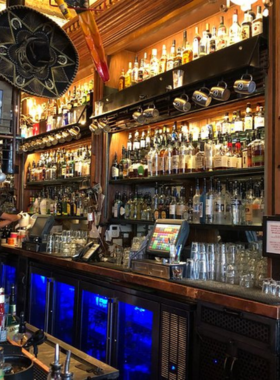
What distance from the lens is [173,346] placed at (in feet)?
8.40

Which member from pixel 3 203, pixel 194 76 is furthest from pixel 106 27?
pixel 3 203

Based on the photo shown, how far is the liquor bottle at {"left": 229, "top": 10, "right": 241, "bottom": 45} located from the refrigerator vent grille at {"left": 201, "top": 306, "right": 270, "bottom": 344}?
1.85m

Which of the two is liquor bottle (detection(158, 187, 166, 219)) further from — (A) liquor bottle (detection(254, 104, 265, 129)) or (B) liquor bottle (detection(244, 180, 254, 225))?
(A) liquor bottle (detection(254, 104, 265, 129))

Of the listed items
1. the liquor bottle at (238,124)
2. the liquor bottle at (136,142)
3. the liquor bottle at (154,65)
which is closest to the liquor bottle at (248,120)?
the liquor bottle at (238,124)

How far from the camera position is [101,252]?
3.75m

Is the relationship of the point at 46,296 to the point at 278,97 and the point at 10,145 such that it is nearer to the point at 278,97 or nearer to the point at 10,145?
the point at 10,145

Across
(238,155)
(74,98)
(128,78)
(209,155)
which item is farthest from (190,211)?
(74,98)

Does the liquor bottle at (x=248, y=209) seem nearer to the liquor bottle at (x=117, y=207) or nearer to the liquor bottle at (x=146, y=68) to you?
the liquor bottle at (x=117, y=207)


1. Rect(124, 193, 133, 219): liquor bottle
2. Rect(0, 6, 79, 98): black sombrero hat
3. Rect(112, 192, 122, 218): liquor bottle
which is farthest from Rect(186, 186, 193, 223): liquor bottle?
Rect(0, 6, 79, 98): black sombrero hat

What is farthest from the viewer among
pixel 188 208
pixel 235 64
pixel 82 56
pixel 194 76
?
pixel 82 56

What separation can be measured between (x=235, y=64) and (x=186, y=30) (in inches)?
48.9

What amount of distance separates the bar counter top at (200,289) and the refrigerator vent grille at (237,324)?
55mm

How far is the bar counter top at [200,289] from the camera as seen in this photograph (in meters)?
2.13

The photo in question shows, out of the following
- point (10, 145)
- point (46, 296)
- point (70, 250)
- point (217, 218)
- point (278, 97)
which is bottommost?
point (46, 296)
